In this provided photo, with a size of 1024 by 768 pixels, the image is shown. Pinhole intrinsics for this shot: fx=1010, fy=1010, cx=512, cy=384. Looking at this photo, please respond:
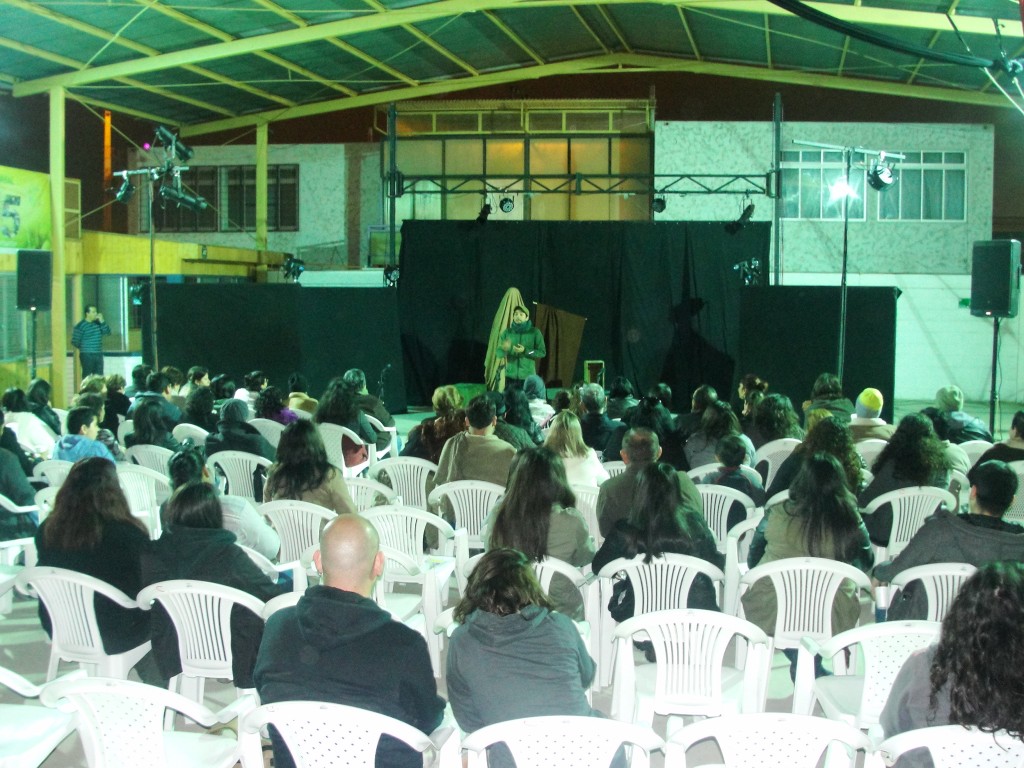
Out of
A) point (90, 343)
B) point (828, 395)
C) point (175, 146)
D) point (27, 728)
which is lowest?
point (27, 728)

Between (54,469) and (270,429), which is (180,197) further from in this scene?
(54,469)

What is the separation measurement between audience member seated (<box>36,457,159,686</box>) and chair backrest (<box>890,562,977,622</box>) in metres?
2.57

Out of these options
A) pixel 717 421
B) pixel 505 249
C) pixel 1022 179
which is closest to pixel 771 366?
pixel 505 249

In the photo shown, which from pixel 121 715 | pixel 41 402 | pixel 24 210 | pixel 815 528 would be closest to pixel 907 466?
pixel 815 528

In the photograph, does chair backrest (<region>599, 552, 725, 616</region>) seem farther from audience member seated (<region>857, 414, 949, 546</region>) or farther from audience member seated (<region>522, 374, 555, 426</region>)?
audience member seated (<region>522, 374, 555, 426</region>)

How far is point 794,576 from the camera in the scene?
3.51 m

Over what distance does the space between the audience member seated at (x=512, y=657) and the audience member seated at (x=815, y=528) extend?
1.21 m

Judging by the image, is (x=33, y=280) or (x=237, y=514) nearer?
(x=237, y=514)

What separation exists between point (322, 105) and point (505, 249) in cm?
583

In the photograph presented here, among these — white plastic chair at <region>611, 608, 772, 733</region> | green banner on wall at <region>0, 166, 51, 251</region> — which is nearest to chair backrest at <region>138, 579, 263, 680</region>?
white plastic chair at <region>611, 608, 772, 733</region>

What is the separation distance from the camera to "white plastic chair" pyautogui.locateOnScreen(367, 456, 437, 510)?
18.9 ft

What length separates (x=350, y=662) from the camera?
2.38 meters

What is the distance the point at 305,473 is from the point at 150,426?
1895 millimetres

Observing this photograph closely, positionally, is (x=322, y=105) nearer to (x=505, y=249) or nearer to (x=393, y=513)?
(x=505, y=249)
